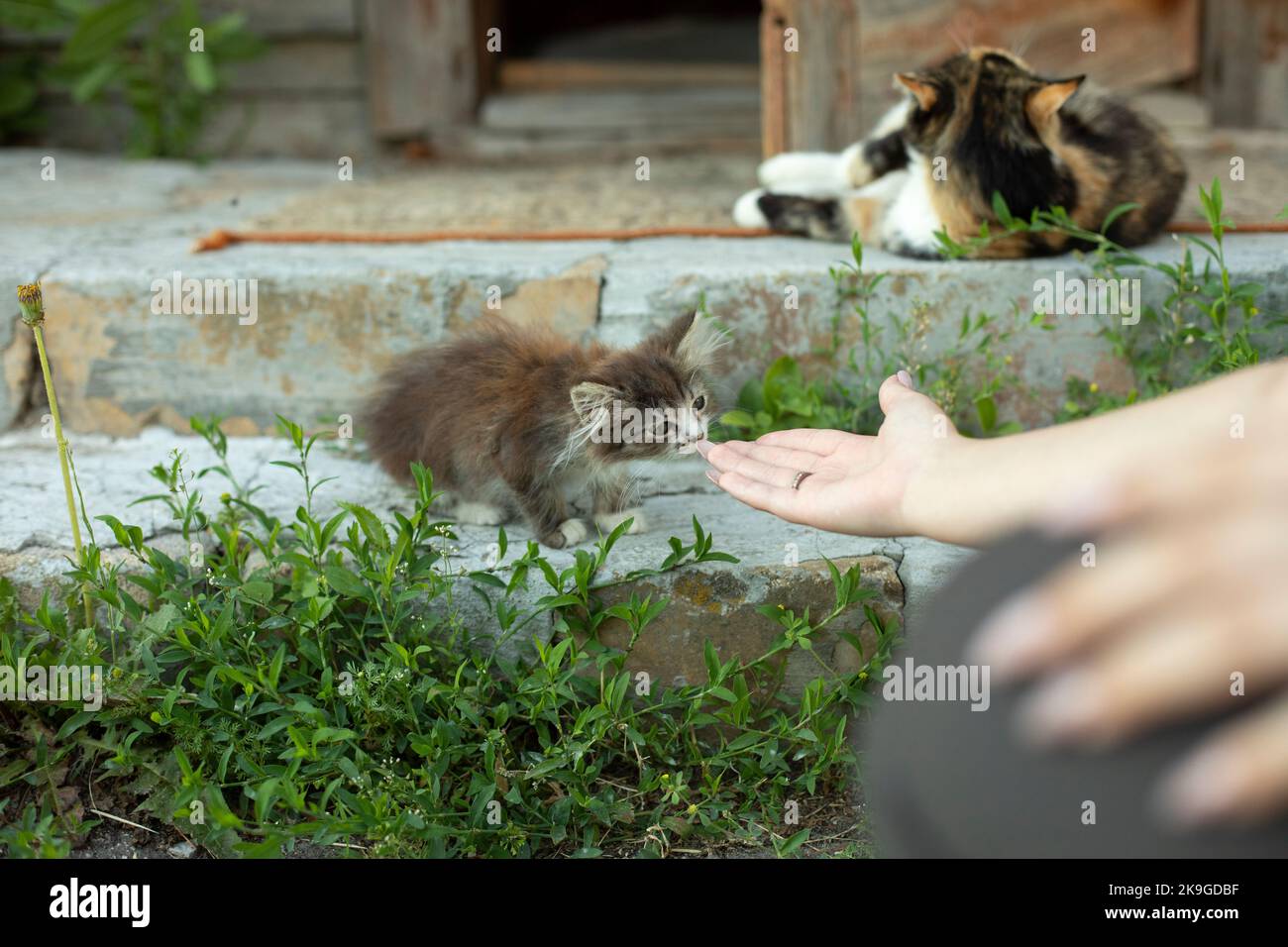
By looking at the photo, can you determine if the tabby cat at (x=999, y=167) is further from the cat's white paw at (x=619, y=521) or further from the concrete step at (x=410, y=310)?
the cat's white paw at (x=619, y=521)

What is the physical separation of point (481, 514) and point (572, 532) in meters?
0.31

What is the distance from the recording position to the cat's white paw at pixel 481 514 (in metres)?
3.24

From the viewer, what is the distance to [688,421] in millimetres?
2818

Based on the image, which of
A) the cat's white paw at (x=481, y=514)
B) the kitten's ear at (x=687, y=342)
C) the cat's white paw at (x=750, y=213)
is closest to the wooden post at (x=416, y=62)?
the cat's white paw at (x=750, y=213)

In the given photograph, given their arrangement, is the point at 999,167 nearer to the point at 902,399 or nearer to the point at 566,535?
the point at 902,399

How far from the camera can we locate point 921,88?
365 centimetres

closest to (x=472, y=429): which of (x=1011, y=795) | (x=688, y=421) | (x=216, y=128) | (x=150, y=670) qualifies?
(x=688, y=421)

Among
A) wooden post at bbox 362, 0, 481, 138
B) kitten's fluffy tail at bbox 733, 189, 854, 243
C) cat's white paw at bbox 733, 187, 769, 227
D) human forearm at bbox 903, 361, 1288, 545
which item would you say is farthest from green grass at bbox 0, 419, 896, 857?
wooden post at bbox 362, 0, 481, 138

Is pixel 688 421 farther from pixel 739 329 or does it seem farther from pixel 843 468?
pixel 739 329

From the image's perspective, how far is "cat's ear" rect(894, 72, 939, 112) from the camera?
12.0ft

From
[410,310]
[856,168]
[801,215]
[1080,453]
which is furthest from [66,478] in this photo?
[856,168]

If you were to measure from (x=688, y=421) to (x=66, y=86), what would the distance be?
501cm

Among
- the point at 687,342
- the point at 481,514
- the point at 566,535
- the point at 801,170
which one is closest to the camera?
the point at 687,342

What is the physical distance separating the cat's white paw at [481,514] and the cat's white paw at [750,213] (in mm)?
1613
